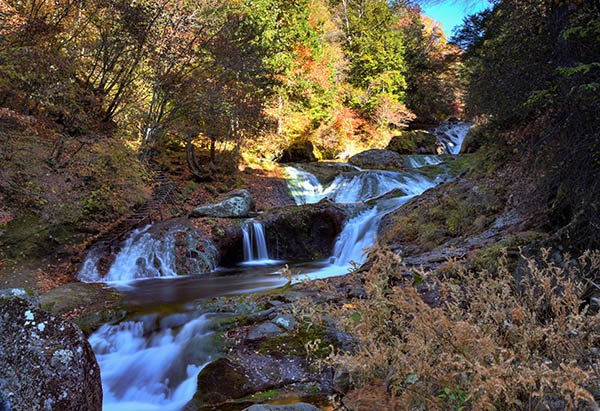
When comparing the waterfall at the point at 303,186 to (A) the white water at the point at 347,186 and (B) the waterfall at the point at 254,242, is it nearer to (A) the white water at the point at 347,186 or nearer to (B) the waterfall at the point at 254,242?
(A) the white water at the point at 347,186

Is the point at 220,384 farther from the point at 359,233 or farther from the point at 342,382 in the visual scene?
the point at 359,233

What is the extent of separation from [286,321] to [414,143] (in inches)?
909

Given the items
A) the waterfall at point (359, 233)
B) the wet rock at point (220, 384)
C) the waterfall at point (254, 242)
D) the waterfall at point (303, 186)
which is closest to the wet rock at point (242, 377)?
the wet rock at point (220, 384)

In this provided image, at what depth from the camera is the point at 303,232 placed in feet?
39.4

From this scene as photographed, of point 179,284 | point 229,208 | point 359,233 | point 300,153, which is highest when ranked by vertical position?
point 300,153

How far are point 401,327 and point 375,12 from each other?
32.4m

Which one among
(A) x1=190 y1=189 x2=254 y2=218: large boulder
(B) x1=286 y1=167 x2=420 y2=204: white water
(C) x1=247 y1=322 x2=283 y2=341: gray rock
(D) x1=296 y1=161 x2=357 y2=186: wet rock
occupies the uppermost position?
(D) x1=296 y1=161 x2=357 y2=186: wet rock

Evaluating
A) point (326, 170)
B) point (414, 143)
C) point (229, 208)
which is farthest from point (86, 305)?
point (414, 143)

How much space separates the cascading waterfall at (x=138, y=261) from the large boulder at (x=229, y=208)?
165 centimetres

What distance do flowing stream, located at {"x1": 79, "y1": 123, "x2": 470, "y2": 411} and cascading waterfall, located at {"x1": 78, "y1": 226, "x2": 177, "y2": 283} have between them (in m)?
0.02

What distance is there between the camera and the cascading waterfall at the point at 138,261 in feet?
31.2

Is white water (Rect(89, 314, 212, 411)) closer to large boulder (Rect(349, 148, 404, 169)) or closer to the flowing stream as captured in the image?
the flowing stream

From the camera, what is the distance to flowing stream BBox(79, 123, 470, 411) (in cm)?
460

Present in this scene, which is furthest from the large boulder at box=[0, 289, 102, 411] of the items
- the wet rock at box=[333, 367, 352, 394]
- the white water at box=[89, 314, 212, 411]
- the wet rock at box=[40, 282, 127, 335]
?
the wet rock at box=[333, 367, 352, 394]
